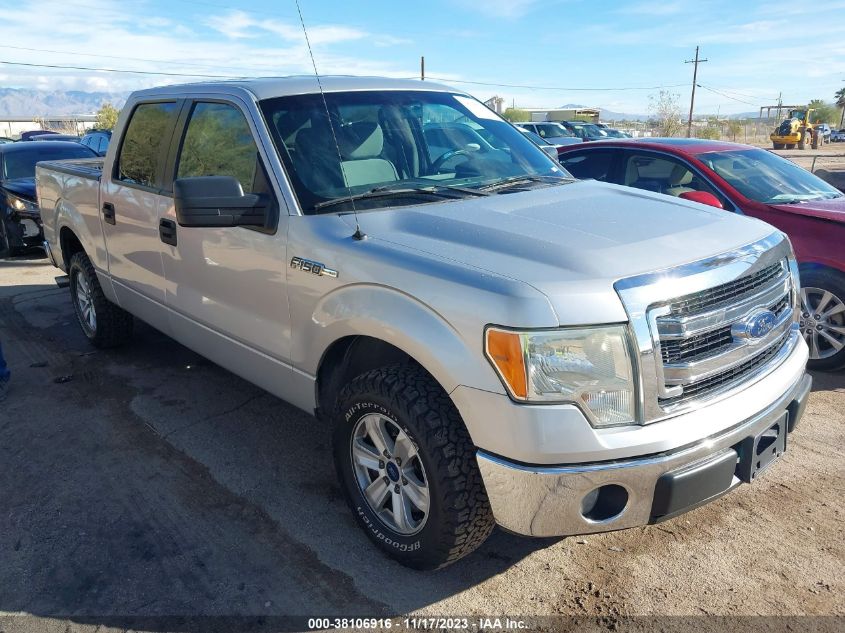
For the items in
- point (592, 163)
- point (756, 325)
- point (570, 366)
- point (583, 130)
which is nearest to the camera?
point (570, 366)

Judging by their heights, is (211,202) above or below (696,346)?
above

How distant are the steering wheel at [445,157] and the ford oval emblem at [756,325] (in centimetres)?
173

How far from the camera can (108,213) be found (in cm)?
485

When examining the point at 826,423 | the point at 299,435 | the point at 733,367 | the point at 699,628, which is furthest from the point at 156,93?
the point at 826,423

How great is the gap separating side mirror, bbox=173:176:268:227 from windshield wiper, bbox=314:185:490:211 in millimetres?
339

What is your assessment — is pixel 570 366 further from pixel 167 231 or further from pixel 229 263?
pixel 167 231

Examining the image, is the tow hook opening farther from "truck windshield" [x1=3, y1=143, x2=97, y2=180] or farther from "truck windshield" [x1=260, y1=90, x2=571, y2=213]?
"truck windshield" [x1=3, y1=143, x2=97, y2=180]

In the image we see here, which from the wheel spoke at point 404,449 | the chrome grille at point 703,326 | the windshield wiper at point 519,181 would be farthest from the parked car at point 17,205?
the chrome grille at point 703,326

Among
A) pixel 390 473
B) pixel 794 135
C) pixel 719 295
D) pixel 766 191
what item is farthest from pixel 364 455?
pixel 794 135

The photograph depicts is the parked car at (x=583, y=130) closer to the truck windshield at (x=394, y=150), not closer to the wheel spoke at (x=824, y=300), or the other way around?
the wheel spoke at (x=824, y=300)

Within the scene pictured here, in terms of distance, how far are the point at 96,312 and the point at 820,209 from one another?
5.61 metres

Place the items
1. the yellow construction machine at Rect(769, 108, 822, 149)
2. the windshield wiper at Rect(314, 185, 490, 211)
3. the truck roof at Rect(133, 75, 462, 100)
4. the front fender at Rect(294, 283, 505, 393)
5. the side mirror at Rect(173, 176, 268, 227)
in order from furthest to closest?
the yellow construction machine at Rect(769, 108, 822, 149), the truck roof at Rect(133, 75, 462, 100), the windshield wiper at Rect(314, 185, 490, 211), the side mirror at Rect(173, 176, 268, 227), the front fender at Rect(294, 283, 505, 393)

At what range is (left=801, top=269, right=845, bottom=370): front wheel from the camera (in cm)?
484

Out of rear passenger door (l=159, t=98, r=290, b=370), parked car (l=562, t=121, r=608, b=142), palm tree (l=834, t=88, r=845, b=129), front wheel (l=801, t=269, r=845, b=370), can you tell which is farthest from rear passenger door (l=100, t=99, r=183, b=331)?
palm tree (l=834, t=88, r=845, b=129)
